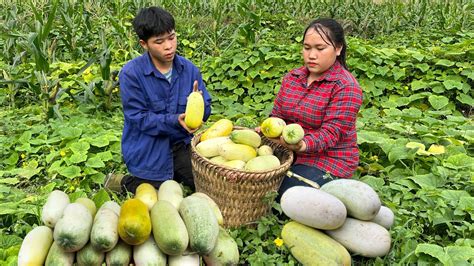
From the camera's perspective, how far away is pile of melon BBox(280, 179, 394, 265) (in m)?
2.32

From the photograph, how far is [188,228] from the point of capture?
2.22m

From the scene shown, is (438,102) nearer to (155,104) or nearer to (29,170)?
(155,104)

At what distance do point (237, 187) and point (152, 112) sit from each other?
98 cm

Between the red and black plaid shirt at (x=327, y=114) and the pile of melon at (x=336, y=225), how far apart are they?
0.55 metres

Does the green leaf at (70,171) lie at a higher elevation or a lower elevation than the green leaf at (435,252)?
lower

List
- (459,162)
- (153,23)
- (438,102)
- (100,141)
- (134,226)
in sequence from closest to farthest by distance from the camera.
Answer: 1. (134,226)
2. (153,23)
3. (459,162)
4. (100,141)
5. (438,102)

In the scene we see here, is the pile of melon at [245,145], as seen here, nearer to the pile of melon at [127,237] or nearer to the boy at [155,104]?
the boy at [155,104]

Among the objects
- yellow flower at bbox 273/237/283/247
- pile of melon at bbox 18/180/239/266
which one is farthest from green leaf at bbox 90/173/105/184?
yellow flower at bbox 273/237/283/247

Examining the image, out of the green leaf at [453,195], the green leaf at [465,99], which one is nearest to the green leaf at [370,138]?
the green leaf at [453,195]

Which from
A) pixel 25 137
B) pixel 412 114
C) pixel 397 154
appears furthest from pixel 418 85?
pixel 25 137

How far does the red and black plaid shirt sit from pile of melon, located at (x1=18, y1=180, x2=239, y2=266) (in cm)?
102

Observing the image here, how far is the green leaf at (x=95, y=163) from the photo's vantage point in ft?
11.9

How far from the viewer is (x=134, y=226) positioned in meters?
2.05

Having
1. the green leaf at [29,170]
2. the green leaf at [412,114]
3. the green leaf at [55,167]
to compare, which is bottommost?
the green leaf at [29,170]
